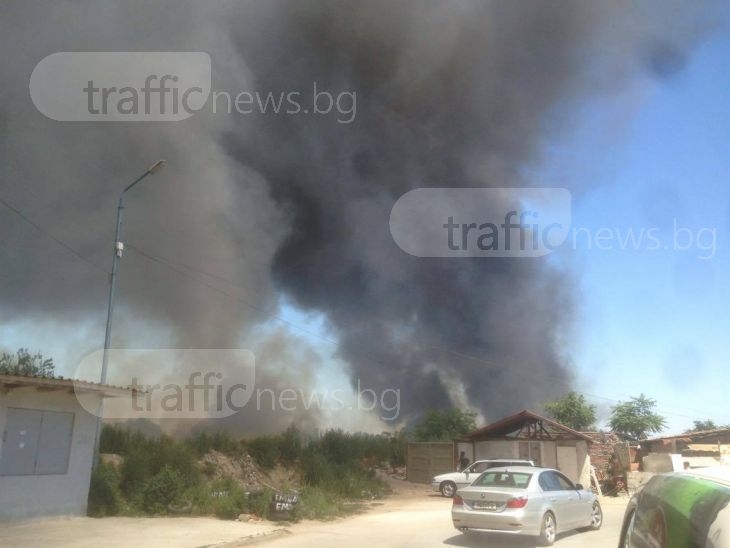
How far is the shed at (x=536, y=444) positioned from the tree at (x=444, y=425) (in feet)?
41.8

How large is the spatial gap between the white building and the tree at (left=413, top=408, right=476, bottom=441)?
29.9m

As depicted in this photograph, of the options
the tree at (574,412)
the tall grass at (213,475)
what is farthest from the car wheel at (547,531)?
the tree at (574,412)

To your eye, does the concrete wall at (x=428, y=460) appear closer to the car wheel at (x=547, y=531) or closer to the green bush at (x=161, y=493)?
the green bush at (x=161, y=493)

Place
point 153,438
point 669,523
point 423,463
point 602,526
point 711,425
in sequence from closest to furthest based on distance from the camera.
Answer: point 669,523 < point 602,526 < point 153,438 < point 423,463 < point 711,425

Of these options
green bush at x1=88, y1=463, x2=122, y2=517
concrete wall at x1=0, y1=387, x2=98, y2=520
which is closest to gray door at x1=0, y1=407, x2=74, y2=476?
concrete wall at x1=0, y1=387, x2=98, y2=520

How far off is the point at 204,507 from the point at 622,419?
3325 centimetres

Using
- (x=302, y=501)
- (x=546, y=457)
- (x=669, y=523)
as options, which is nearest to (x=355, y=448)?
(x=546, y=457)

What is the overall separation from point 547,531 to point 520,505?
0.84 meters

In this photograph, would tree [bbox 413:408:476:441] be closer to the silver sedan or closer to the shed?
the shed

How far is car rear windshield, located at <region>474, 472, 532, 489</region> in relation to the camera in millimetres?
11133

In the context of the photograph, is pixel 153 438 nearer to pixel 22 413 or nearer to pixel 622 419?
pixel 22 413

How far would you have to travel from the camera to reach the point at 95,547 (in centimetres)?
1008

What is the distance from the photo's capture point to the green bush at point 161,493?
1459 centimetres

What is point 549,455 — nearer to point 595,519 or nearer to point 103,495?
point 595,519
